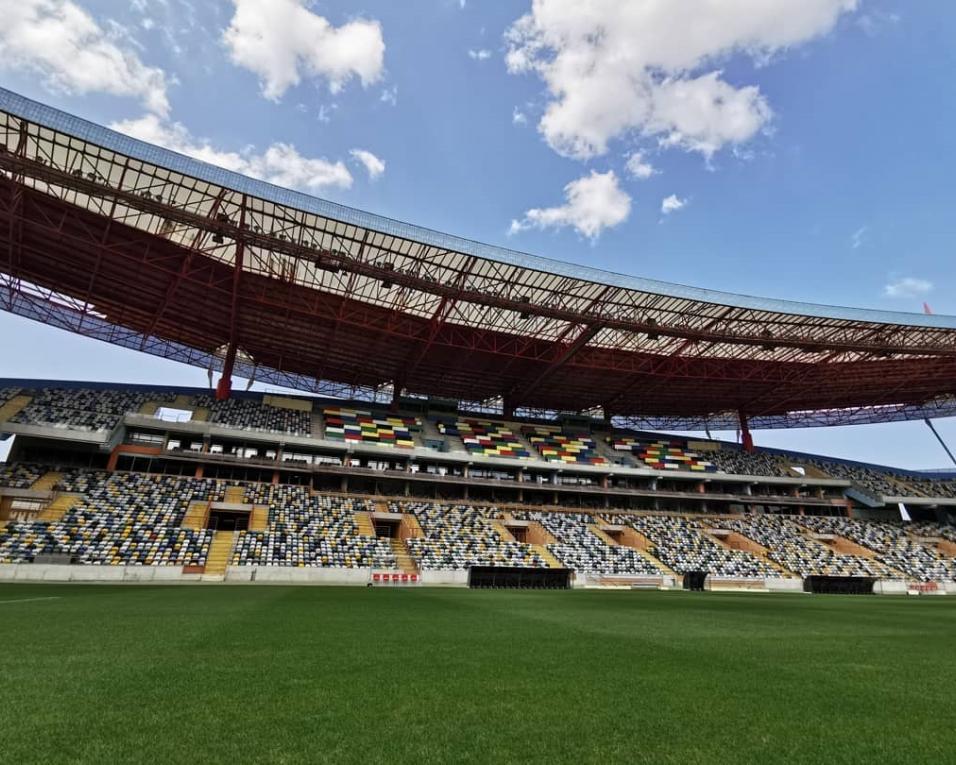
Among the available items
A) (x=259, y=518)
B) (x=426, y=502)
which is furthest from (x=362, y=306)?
(x=426, y=502)

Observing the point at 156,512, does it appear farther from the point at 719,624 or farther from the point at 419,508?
the point at 719,624


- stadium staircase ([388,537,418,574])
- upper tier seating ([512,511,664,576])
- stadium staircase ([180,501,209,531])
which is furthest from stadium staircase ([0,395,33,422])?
upper tier seating ([512,511,664,576])

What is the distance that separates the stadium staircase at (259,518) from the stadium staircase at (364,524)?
5.91 m

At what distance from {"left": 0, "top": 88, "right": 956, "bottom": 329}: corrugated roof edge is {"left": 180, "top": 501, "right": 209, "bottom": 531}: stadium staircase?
19.7 meters

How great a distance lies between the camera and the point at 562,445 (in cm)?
5247

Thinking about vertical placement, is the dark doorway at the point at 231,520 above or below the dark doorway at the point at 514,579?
above

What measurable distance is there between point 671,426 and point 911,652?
56.6 metres

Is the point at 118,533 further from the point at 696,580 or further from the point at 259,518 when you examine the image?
the point at 696,580

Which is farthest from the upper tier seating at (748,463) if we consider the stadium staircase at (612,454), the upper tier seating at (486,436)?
the upper tier seating at (486,436)

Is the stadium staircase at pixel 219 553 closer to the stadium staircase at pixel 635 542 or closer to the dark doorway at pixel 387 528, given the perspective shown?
the dark doorway at pixel 387 528

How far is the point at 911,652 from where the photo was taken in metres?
8.92

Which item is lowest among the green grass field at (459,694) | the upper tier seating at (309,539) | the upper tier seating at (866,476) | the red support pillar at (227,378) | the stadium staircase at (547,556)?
the green grass field at (459,694)

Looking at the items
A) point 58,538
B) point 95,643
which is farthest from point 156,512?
point 95,643

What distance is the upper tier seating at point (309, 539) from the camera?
95.0 ft
